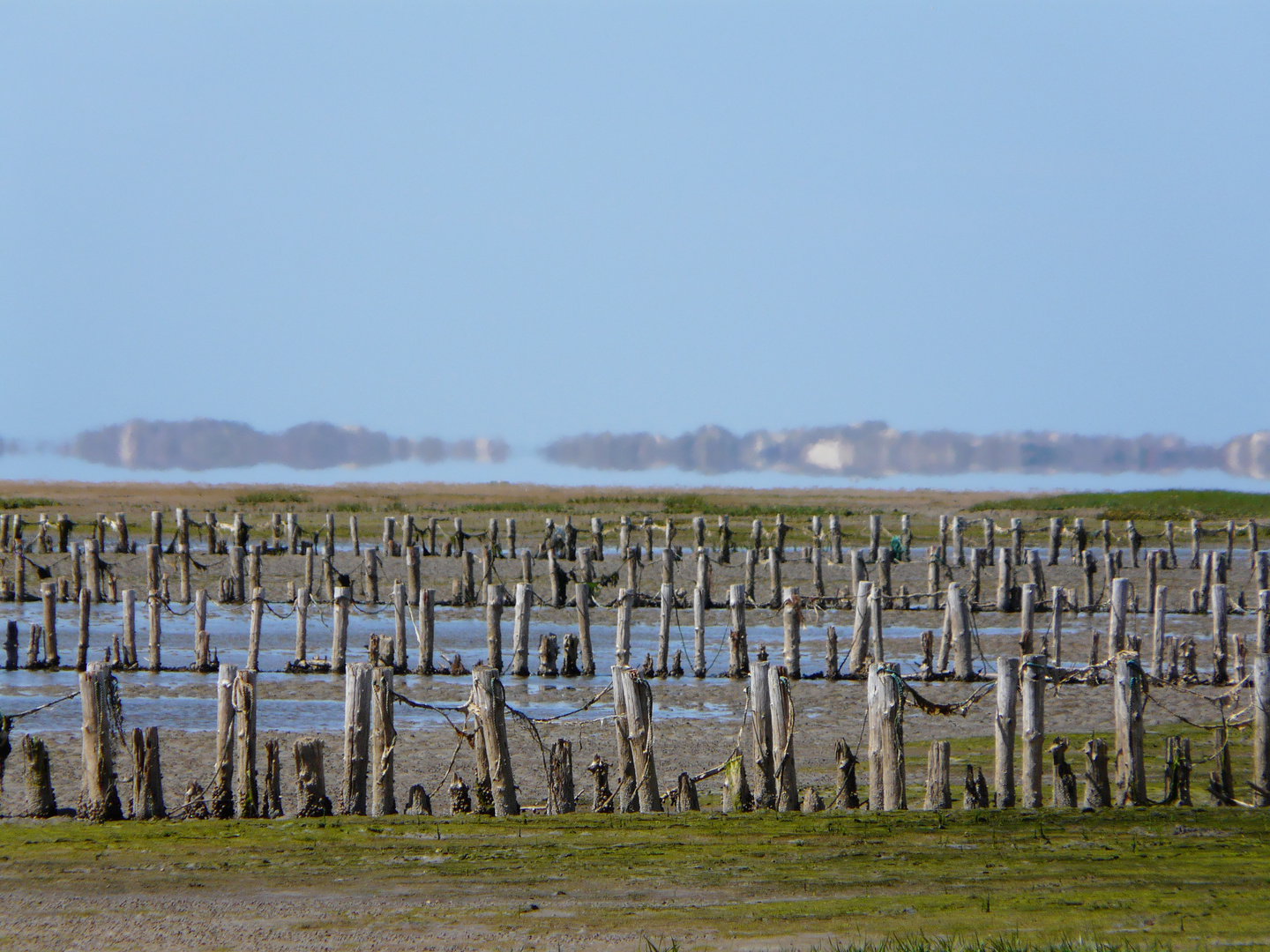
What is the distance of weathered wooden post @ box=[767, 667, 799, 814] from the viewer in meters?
11.6

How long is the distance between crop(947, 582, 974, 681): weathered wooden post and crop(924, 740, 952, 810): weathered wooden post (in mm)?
11364

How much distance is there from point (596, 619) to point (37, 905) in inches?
1014

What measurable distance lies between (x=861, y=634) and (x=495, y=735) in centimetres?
1263

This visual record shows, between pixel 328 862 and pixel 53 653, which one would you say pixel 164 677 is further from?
pixel 328 862

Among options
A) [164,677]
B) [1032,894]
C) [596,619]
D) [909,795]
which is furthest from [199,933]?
[596,619]

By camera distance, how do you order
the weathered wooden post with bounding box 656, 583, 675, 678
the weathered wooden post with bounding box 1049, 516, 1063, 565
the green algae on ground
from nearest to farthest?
the green algae on ground < the weathered wooden post with bounding box 656, 583, 675, 678 < the weathered wooden post with bounding box 1049, 516, 1063, 565

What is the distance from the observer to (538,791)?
47.0 ft

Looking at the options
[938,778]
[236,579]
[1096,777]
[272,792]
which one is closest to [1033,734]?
[1096,777]

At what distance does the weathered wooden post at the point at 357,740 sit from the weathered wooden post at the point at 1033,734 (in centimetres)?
566

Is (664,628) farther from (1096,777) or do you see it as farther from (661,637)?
(1096,777)

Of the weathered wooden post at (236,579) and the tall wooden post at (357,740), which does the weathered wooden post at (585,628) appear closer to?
the tall wooden post at (357,740)

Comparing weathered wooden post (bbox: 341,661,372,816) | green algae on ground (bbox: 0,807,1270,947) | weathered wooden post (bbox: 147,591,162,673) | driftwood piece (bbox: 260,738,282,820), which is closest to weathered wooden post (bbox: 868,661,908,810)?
green algae on ground (bbox: 0,807,1270,947)

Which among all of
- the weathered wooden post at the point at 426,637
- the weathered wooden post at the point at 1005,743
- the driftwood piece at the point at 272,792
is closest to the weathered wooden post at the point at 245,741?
the driftwood piece at the point at 272,792

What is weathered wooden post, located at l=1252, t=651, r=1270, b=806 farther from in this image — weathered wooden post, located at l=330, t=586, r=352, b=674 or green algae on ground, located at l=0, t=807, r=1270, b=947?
weathered wooden post, located at l=330, t=586, r=352, b=674
